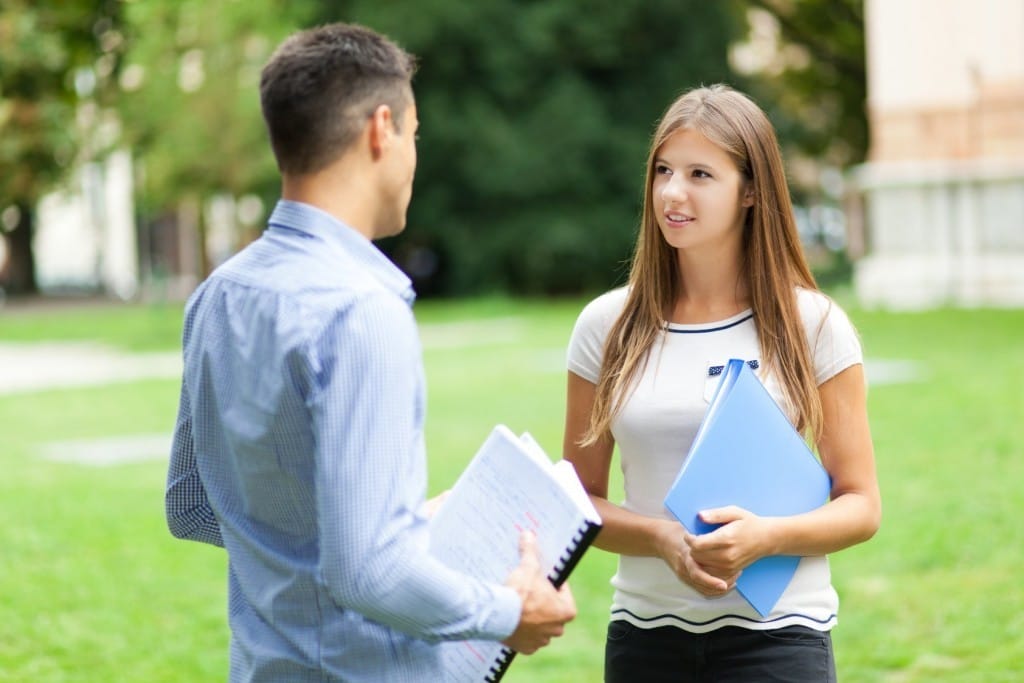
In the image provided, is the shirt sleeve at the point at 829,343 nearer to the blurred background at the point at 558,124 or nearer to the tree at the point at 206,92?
the blurred background at the point at 558,124

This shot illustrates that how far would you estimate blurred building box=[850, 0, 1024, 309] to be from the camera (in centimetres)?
2217

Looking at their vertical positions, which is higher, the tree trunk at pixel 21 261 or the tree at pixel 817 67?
the tree at pixel 817 67

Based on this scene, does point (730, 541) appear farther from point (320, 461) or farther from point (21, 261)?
point (21, 261)

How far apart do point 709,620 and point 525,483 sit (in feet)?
2.24

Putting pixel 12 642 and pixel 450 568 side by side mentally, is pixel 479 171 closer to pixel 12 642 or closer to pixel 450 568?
pixel 12 642

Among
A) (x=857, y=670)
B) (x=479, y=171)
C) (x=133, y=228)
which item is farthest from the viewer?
(x=133, y=228)

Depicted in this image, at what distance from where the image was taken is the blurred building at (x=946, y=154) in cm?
2217

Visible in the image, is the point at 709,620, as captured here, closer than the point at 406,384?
No

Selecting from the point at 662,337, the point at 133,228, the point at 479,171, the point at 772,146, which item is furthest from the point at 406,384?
the point at 133,228

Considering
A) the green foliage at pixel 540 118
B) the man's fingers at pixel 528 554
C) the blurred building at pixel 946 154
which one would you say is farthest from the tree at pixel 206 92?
the man's fingers at pixel 528 554

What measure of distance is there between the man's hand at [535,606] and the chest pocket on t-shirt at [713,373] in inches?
26.9

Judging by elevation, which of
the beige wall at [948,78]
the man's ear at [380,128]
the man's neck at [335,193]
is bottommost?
the man's neck at [335,193]

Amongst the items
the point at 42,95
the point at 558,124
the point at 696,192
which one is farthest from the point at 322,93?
the point at 558,124

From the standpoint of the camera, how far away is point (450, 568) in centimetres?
223
